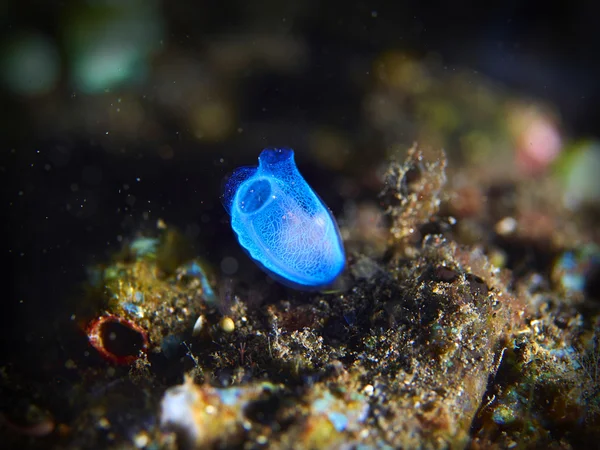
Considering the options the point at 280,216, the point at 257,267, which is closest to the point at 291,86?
the point at 257,267

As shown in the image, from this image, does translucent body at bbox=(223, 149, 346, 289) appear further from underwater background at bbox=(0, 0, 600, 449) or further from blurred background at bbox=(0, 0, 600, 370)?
blurred background at bbox=(0, 0, 600, 370)

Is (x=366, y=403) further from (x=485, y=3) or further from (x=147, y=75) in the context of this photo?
(x=485, y=3)

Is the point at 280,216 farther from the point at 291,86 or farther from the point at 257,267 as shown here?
the point at 291,86

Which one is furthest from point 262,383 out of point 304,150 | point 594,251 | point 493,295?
point 594,251

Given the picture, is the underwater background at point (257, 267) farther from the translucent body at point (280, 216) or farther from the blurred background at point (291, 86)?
the translucent body at point (280, 216)

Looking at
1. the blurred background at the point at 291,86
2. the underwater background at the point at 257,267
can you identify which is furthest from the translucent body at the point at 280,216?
the blurred background at the point at 291,86

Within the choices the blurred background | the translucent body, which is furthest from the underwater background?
the translucent body
